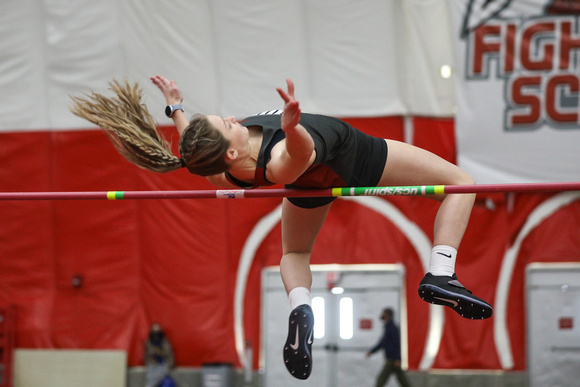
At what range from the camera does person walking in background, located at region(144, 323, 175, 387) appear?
27.3ft

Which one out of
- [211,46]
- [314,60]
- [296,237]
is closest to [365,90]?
[314,60]

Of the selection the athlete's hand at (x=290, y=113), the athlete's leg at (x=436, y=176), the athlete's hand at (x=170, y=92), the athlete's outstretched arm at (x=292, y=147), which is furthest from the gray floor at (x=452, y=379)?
the athlete's hand at (x=290, y=113)

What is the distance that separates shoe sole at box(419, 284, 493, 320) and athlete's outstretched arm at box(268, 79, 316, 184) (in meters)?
0.69

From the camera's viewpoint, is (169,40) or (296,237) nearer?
(296,237)

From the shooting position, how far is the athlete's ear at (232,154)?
262 cm

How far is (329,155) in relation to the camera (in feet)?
8.89

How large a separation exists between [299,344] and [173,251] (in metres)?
5.86

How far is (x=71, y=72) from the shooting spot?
8602 millimetres

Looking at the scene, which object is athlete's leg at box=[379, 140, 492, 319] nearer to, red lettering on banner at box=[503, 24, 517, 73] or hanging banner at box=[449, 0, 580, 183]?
hanging banner at box=[449, 0, 580, 183]

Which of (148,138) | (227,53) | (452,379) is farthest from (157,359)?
(148,138)

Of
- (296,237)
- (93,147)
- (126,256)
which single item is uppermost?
(93,147)

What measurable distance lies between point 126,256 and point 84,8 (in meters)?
2.89

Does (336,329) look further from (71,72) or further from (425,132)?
(71,72)

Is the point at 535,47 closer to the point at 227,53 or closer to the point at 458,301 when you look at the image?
the point at 227,53
